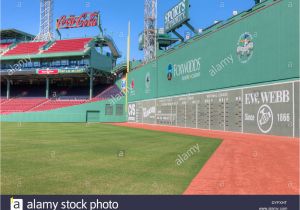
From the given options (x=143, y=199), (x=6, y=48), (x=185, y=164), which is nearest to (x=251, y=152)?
(x=185, y=164)

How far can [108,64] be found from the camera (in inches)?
2425

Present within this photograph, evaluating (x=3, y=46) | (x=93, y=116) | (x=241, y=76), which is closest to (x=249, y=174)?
(x=241, y=76)

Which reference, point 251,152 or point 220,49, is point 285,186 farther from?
point 220,49

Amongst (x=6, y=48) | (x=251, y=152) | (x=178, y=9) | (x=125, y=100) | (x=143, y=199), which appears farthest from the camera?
(x=6, y=48)

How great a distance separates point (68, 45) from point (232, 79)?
139ft

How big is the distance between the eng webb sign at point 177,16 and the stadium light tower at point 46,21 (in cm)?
3330

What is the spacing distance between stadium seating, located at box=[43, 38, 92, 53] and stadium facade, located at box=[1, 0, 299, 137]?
1380cm

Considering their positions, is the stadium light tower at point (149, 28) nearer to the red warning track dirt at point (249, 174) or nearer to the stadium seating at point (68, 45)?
the stadium seating at point (68, 45)

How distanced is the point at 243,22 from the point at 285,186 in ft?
61.5

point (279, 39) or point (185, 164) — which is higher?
point (279, 39)

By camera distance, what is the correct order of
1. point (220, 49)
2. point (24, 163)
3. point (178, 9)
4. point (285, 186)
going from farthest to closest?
point (178, 9) < point (220, 49) < point (24, 163) < point (285, 186)

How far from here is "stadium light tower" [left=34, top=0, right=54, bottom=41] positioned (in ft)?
218

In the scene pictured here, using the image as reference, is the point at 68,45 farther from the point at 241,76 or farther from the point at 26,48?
the point at 241,76

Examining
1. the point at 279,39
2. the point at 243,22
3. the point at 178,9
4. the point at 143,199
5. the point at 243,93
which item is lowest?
the point at 143,199
